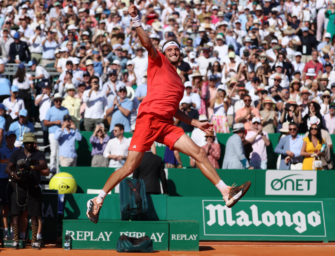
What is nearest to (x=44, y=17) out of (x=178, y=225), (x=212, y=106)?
(x=212, y=106)

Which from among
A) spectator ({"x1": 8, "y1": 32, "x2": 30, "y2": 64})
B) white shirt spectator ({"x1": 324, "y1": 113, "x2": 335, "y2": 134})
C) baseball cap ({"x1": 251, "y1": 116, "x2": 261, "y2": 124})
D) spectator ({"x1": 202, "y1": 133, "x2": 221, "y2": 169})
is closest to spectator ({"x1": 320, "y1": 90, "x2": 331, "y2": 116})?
white shirt spectator ({"x1": 324, "y1": 113, "x2": 335, "y2": 134})

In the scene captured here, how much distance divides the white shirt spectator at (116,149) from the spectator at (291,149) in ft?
11.2

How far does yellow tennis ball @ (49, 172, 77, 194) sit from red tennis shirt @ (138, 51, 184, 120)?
227 inches

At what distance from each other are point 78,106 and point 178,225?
617cm

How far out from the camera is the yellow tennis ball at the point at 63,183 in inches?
542

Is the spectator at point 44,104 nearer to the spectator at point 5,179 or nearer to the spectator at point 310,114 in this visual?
the spectator at point 5,179

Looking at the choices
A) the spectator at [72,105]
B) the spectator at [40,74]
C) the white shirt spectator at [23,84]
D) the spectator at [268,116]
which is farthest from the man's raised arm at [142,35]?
the spectator at [40,74]

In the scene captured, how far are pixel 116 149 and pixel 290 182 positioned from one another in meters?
3.85

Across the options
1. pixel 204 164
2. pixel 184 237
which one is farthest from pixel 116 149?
pixel 204 164

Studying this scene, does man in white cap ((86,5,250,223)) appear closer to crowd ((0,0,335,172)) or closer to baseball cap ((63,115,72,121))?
crowd ((0,0,335,172))

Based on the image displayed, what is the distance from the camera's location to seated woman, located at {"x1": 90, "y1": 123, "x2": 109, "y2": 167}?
15672 millimetres

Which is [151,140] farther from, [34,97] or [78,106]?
[34,97]

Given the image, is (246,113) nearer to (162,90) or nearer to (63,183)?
(63,183)

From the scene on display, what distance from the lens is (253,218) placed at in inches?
539
